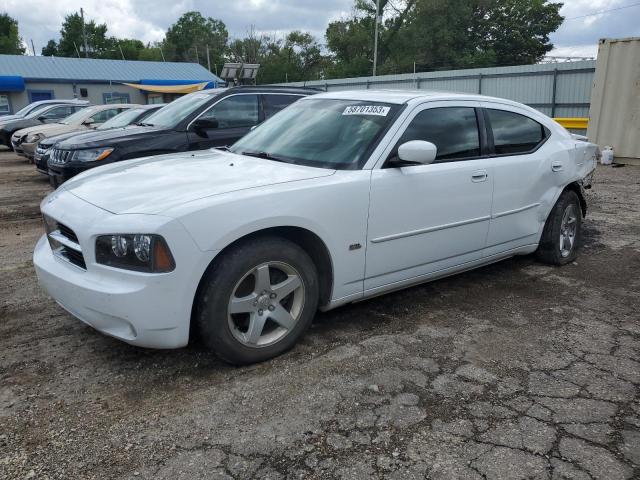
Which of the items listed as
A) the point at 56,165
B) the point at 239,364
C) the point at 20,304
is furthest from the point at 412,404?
the point at 56,165

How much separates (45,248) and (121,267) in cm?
95

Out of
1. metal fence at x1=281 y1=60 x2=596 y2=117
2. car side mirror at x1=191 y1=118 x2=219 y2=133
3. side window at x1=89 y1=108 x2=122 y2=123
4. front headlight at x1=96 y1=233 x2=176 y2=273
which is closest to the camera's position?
front headlight at x1=96 y1=233 x2=176 y2=273

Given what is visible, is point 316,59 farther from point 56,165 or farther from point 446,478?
point 446,478

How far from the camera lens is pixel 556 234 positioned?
5.04 meters

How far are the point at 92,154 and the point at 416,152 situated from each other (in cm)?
510

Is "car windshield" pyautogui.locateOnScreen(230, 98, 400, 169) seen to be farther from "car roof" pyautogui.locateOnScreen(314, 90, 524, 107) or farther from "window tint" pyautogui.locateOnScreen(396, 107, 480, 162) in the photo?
"window tint" pyautogui.locateOnScreen(396, 107, 480, 162)

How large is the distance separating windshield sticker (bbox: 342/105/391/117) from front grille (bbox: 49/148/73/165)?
4.72 metres

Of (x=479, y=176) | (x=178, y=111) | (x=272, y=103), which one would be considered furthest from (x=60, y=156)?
(x=479, y=176)

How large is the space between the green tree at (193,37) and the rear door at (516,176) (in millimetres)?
82894

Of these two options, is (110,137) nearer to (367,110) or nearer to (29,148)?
(367,110)

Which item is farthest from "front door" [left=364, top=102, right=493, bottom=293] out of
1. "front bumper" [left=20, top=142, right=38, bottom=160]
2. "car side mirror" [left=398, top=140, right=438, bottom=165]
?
"front bumper" [left=20, top=142, right=38, bottom=160]

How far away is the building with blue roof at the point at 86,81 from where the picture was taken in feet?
105

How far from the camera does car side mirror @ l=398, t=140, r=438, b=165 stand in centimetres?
347

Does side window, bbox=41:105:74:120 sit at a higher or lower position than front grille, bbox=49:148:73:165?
higher
